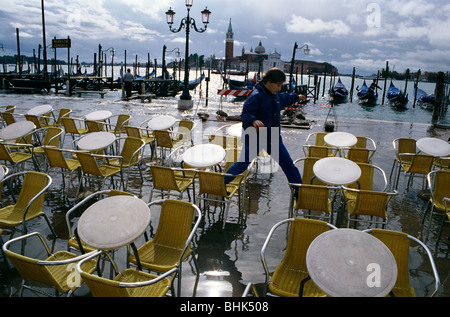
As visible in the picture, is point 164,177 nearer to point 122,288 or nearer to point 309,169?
point 309,169

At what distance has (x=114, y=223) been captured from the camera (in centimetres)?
278

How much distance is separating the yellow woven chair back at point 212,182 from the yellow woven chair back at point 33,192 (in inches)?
69.9

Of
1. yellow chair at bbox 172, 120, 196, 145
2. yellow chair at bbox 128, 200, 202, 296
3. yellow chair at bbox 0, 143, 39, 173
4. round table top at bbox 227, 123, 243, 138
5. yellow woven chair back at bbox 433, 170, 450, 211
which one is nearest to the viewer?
yellow chair at bbox 128, 200, 202, 296

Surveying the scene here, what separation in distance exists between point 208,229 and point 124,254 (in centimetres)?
115

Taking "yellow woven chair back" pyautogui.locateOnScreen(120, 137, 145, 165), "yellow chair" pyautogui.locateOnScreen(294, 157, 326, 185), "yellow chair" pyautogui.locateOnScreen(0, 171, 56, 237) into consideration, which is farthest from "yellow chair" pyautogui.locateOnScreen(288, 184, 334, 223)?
"yellow woven chair back" pyautogui.locateOnScreen(120, 137, 145, 165)

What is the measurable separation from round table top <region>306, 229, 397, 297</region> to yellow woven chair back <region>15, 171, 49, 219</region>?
118 inches

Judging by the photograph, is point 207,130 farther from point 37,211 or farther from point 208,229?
point 37,211

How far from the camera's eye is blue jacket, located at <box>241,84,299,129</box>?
457 cm

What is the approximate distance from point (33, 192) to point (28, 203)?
0.92 ft

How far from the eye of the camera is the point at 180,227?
3.21m

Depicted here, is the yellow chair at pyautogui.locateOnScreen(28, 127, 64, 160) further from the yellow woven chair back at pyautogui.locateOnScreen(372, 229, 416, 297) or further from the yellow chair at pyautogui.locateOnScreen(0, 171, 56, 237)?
the yellow woven chair back at pyautogui.locateOnScreen(372, 229, 416, 297)

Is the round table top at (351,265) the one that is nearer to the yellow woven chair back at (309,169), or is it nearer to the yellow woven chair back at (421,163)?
the yellow woven chair back at (309,169)

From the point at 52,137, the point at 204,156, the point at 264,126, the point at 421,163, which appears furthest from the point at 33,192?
the point at 421,163
